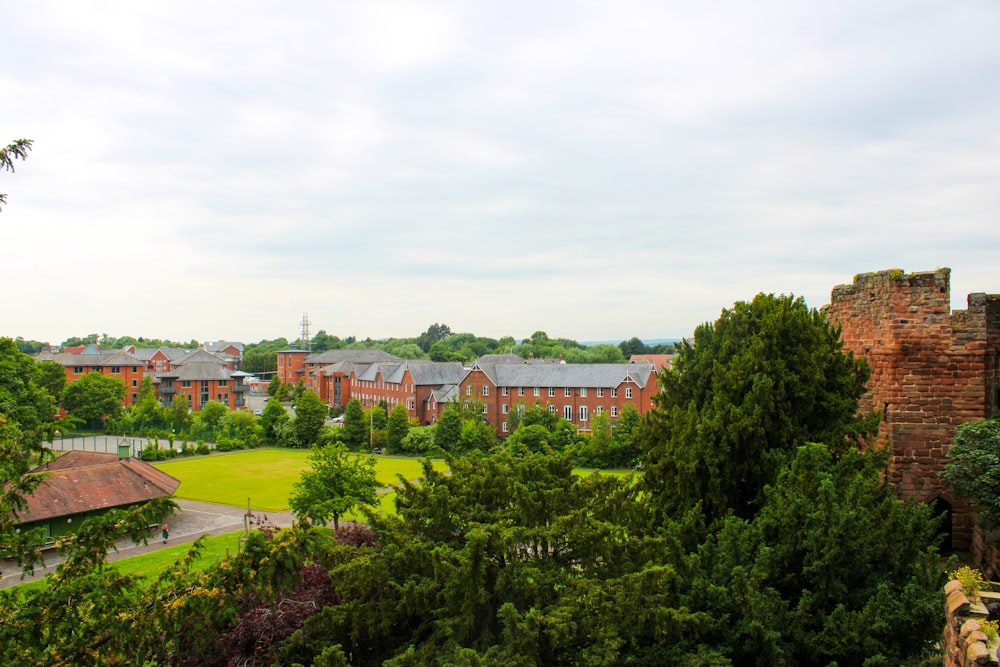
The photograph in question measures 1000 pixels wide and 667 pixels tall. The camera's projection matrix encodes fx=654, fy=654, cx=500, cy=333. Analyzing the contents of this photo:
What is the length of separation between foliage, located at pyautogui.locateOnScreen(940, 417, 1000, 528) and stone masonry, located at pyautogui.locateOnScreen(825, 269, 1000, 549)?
1.13 m

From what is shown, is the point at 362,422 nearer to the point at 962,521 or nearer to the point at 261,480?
the point at 261,480

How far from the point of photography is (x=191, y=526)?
1251 inches

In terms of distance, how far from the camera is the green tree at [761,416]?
1303cm

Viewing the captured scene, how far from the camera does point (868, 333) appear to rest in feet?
49.9

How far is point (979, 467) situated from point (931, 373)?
243 cm

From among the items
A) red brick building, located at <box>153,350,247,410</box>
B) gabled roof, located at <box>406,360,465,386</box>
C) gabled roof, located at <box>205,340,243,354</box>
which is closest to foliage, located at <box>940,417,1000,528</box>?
gabled roof, located at <box>406,360,465,386</box>

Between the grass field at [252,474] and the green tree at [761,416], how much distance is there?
69.1ft

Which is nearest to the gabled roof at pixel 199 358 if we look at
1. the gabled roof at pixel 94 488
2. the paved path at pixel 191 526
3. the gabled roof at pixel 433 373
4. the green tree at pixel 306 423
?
the green tree at pixel 306 423

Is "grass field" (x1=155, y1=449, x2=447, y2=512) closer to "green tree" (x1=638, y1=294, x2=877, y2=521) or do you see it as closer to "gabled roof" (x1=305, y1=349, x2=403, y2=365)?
"green tree" (x1=638, y1=294, x2=877, y2=521)

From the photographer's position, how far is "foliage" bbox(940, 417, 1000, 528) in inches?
469

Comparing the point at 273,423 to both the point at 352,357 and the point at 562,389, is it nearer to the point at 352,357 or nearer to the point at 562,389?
the point at 562,389

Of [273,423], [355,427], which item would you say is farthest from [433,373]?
[273,423]

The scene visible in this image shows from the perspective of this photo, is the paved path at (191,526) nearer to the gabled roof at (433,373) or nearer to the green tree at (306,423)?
the green tree at (306,423)

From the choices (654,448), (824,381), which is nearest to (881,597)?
(824,381)
